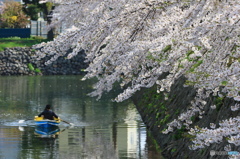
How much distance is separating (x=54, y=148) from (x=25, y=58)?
4662cm

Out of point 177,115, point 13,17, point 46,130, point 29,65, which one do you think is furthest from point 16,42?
point 177,115

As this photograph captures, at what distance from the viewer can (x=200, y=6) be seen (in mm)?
8430

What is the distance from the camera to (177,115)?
1641cm

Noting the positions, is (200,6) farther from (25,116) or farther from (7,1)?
(7,1)

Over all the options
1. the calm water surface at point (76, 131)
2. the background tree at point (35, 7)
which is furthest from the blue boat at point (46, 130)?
the background tree at point (35, 7)

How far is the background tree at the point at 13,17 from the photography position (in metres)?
75.0

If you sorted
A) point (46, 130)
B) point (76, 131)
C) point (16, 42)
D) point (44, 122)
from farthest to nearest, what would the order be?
point (16, 42)
point (44, 122)
point (46, 130)
point (76, 131)

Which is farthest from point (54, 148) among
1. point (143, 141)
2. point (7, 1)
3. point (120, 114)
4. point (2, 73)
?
point (7, 1)

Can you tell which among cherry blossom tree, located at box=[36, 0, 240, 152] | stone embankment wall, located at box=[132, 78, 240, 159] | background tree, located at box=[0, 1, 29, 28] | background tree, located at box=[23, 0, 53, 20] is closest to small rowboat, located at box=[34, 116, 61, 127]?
stone embankment wall, located at box=[132, 78, 240, 159]

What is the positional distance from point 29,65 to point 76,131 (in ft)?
136

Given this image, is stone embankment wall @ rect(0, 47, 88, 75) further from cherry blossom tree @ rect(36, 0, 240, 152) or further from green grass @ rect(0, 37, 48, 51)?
cherry blossom tree @ rect(36, 0, 240, 152)

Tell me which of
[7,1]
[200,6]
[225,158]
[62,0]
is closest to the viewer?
[200,6]

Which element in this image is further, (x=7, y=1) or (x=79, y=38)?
(x=7, y=1)

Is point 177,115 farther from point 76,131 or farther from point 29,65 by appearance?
point 29,65
